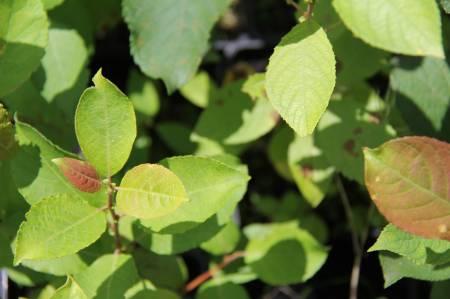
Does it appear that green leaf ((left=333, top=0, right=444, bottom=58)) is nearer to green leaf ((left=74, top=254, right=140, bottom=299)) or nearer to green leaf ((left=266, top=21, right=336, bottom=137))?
green leaf ((left=266, top=21, right=336, bottom=137))

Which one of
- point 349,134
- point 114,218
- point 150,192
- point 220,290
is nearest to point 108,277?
point 114,218

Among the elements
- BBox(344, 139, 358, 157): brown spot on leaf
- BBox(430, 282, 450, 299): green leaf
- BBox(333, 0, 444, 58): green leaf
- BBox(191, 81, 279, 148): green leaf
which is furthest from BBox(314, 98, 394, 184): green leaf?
BBox(333, 0, 444, 58): green leaf

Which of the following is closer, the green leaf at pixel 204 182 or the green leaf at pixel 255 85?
the green leaf at pixel 204 182

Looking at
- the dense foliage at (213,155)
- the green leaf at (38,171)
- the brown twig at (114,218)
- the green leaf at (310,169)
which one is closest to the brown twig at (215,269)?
the dense foliage at (213,155)

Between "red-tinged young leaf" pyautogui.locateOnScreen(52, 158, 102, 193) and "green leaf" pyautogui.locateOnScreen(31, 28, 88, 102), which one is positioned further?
"green leaf" pyautogui.locateOnScreen(31, 28, 88, 102)

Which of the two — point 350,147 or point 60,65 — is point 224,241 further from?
point 60,65

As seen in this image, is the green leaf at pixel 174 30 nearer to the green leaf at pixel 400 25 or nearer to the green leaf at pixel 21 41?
the green leaf at pixel 21 41
